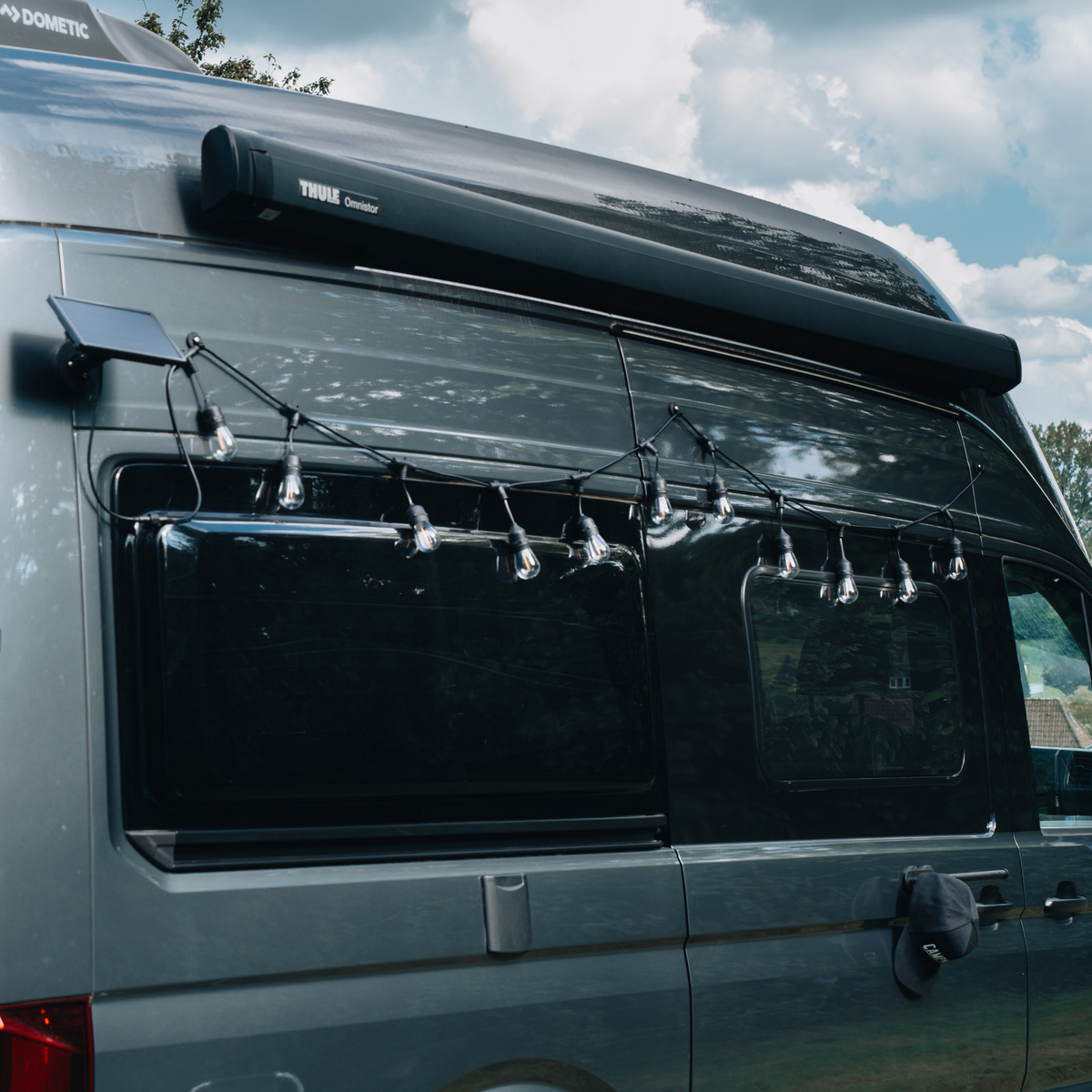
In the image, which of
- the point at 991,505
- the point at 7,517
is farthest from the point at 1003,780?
the point at 7,517

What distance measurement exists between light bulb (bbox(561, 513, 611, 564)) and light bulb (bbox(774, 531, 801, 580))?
57cm

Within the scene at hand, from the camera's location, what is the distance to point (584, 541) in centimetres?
248

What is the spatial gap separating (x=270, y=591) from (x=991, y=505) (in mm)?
2373

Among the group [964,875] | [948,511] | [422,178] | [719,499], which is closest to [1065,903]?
[964,875]

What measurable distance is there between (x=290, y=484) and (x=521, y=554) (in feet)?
1.73

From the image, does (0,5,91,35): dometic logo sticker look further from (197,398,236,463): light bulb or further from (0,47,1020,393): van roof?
(197,398,236,463): light bulb

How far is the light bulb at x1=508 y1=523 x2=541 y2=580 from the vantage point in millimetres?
2357

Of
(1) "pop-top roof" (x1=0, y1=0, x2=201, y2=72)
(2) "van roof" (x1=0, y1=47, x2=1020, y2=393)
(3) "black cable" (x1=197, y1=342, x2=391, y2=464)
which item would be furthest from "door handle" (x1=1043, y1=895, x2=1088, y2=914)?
(1) "pop-top roof" (x1=0, y1=0, x2=201, y2=72)

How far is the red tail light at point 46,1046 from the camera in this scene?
1683 mm

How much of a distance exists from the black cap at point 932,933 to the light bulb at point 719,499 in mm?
1072

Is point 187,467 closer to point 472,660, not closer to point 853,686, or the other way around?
point 472,660

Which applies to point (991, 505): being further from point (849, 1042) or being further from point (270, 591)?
point (270, 591)

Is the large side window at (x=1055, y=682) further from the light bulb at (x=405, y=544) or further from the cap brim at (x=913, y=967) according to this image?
the light bulb at (x=405, y=544)

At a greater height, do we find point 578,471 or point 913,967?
point 578,471
